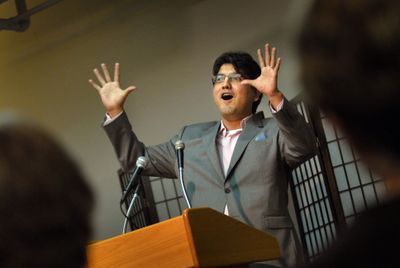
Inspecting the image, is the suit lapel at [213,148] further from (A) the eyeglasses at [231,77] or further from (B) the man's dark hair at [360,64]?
(B) the man's dark hair at [360,64]

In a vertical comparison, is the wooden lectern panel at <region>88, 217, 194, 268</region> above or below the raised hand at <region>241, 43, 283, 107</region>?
below

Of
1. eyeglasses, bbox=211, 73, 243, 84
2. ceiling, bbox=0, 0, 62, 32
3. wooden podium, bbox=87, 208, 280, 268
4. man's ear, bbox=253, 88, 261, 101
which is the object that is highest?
ceiling, bbox=0, 0, 62, 32

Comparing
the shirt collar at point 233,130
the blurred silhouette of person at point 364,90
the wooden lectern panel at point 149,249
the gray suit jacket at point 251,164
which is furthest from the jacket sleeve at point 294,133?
the blurred silhouette of person at point 364,90

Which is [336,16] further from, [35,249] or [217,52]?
[217,52]

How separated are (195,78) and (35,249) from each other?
4678 mm

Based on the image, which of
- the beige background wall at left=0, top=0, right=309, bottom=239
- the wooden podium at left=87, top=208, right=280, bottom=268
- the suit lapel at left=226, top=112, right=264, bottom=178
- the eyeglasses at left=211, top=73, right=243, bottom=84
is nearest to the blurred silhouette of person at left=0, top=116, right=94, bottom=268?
the wooden podium at left=87, top=208, right=280, bottom=268

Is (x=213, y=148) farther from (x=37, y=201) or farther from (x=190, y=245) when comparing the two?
(x=37, y=201)

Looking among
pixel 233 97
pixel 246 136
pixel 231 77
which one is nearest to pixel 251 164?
pixel 246 136

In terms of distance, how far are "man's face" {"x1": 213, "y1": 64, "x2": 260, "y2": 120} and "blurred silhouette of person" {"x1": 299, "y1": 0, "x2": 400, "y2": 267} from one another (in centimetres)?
258

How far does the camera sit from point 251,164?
10.1 feet

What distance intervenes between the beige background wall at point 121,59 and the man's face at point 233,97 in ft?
5.79

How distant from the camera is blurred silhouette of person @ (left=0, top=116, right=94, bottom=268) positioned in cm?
83

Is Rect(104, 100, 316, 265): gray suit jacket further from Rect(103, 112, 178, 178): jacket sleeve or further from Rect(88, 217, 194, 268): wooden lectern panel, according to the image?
Rect(88, 217, 194, 268): wooden lectern panel

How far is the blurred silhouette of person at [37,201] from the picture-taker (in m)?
0.83
